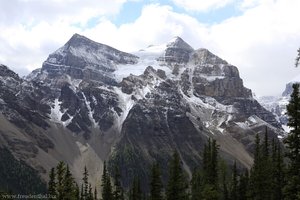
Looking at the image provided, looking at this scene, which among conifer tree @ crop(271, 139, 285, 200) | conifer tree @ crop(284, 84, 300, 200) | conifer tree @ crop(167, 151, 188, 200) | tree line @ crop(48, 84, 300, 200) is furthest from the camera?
conifer tree @ crop(271, 139, 285, 200)

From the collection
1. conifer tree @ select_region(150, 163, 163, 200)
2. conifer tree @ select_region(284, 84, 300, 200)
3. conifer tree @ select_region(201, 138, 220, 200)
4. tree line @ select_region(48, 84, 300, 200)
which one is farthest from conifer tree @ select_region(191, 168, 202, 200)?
conifer tree @ select_region(284, 84, 300, 200)

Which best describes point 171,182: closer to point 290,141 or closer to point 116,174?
point 116,174

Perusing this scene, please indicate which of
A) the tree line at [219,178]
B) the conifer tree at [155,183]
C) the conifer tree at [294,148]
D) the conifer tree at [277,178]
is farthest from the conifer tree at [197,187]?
the conifer tree at [294,148]

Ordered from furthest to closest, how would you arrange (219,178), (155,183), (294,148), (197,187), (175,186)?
(197,187)
(219,178)
(155,183)
(175,186)
(294,148)

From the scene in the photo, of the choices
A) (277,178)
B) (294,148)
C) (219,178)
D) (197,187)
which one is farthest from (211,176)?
(294,148)

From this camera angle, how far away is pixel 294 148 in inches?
1421

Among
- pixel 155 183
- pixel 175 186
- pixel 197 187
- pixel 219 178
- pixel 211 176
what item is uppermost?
pixel 211 176

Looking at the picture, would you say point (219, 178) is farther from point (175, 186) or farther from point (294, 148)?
point (294, 148)

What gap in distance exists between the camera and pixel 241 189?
88125mm

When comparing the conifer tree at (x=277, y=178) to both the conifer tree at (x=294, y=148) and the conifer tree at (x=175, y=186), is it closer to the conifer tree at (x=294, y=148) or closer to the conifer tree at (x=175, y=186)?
the conifer tree at (x=175, y=186)

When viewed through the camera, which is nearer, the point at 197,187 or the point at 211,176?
the point at 211,176

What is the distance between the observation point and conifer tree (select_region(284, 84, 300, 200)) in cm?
3556

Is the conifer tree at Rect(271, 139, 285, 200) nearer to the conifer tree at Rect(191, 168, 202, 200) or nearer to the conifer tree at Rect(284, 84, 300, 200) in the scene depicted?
the conifer tree at Rect(191, 168, 202, 200)

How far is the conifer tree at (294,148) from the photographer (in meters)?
35.6
